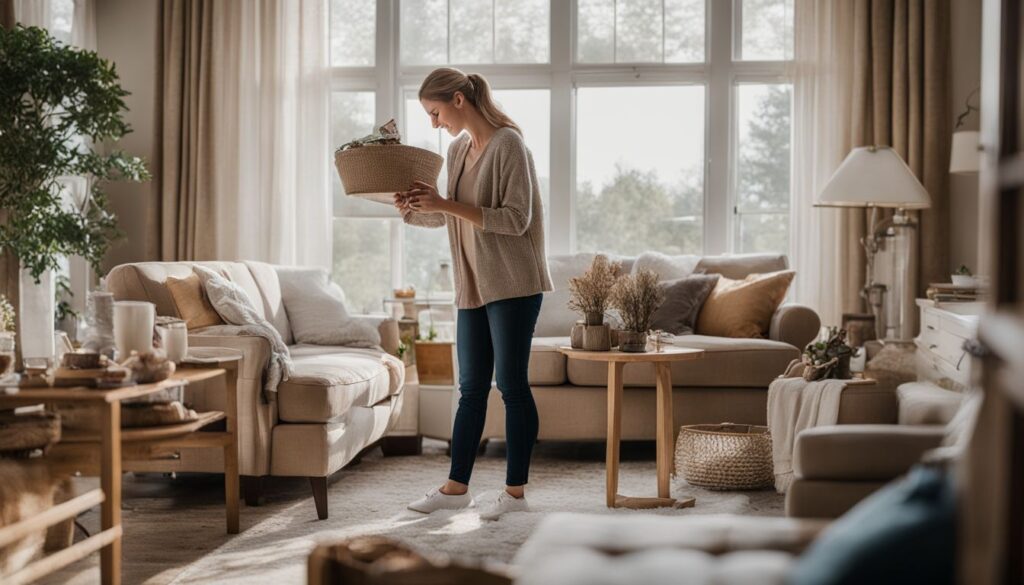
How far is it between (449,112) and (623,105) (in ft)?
8.92

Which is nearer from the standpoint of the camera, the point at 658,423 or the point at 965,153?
the point at 658,423

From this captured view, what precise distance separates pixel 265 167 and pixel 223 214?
1.15 feet

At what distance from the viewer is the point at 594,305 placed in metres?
3.50

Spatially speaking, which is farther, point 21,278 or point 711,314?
point 711,314

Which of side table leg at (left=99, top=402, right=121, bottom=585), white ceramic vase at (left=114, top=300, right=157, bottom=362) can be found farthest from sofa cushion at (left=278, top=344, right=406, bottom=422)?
side table leg at (left=99, top=402, right=121, bottom=585)

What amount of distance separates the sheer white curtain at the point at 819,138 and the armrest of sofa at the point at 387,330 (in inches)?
88.8

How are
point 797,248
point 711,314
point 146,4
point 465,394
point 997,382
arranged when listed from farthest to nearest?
point 146,4, point 797,248, point 711,314, point 465,394, point 997,382

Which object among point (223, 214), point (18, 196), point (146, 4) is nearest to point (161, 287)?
point (18, 196)

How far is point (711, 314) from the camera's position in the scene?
4816 millimetres

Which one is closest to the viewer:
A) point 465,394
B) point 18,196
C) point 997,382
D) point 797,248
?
point 997,382

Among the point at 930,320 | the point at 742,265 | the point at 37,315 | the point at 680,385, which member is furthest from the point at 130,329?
the point at 930,320

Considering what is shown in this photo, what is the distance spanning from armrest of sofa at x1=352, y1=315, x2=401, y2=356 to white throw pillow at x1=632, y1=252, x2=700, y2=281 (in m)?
1.24

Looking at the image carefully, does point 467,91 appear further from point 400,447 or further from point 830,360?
point 400,447

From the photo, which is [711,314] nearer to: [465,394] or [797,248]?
[797,248]
